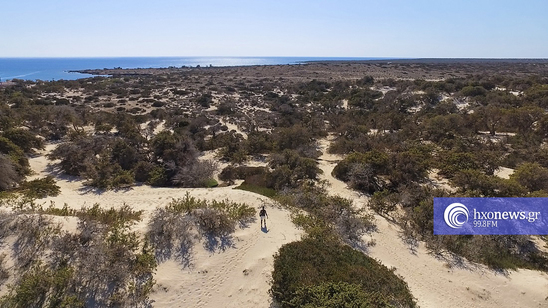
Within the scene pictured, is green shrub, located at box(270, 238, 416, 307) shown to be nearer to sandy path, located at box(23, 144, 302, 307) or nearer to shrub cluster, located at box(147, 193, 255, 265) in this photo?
sandy path, located at box(23, 144, 302, 307)

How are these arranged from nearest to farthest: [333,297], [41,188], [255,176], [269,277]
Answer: [333,297], [269,277], [41,188], [255,176]

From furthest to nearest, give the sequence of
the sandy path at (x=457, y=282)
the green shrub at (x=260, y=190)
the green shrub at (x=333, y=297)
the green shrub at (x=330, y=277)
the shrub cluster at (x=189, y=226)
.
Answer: the green shrub at (x=260, y=190) < the shrub cluster at (x=189, y=226) < the sandy path at (x=457, y=282) < the green shrub at (x=330, y=277) < the green shrub at (x=333, y=297)

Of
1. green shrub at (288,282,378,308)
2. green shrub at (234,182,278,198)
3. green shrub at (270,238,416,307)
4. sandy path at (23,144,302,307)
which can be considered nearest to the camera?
green shrub at (288,282,378,308)

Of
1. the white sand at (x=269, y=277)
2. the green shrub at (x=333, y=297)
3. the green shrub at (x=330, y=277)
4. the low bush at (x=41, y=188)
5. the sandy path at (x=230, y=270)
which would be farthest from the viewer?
the low bush at (x=41, y=188)

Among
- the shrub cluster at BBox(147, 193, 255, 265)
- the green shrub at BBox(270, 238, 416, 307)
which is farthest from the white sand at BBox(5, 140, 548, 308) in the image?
the green shrub at BBox(270, 238, 416, 307)

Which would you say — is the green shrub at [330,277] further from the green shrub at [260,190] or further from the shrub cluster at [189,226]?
the green shrub at [260,190]

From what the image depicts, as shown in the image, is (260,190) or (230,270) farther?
(260,190)

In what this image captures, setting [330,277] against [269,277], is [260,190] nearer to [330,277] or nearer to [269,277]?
[269,277]

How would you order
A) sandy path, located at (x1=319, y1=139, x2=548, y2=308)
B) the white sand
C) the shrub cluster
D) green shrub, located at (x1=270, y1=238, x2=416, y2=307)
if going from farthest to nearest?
the shrub cluster, sandy path, located at (x1=319, y1=139, x2=548, y2=308), the white sand, green shrub, located at (x1=270, y1=238, x2=416, y2=307)

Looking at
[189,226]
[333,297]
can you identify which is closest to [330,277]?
[333,297]

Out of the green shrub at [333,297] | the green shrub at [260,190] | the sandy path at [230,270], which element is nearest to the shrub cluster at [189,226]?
the sandy path at [230,270]
